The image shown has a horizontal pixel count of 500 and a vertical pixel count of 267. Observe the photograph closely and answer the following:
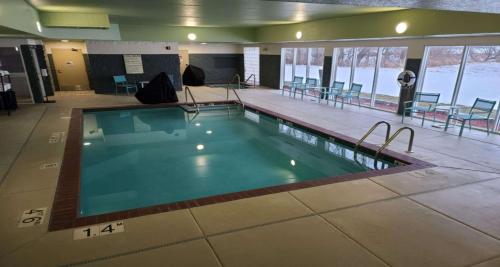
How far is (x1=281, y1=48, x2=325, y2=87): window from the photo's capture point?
35.2ft

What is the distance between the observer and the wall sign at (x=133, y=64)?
10.7 m

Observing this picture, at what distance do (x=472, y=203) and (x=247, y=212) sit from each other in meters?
2.23

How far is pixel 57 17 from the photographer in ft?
25.0

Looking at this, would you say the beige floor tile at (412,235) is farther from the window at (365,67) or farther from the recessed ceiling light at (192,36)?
the recessed ceiling light at (192,36)

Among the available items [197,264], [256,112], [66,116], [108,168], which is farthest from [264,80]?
[197,264]

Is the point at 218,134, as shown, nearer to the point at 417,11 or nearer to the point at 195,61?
the point at 417,11

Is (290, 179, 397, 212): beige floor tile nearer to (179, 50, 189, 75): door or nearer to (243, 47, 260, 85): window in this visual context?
(243, 47, 260, 85): window

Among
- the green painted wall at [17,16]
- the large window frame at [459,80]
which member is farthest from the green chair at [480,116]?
the green painted wall at [17,16]

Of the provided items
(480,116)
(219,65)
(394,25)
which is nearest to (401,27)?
(394,25)

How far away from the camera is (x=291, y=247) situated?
223 cm

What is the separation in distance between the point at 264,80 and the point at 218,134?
7.37m

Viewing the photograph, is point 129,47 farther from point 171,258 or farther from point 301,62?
point 171,258

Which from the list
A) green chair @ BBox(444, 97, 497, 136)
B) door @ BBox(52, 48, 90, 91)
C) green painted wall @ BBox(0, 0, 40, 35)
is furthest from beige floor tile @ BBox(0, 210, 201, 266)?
door @ BBox(52, 48, 90, 91)

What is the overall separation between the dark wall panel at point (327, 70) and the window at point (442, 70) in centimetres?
302
